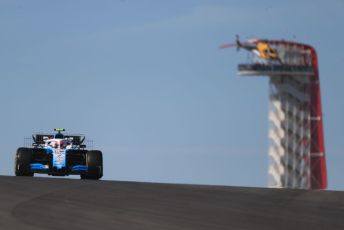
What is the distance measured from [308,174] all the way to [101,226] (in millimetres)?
124801

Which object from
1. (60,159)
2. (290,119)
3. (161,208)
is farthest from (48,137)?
(290,119)

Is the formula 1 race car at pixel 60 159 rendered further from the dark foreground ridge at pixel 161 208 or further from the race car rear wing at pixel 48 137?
the dark foreground ridge at pixel 161 208

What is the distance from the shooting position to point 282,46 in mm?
138750

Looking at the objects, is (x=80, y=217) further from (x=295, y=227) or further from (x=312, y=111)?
(x=312, y=111)

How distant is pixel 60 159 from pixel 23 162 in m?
1.69

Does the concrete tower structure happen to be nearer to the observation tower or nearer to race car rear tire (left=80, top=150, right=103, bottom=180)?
the observation tower

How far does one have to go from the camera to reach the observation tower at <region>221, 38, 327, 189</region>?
137 m

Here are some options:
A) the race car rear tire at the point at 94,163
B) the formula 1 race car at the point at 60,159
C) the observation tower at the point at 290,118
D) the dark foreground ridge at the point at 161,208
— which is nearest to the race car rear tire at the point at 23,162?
the formula 1 race car at the point at 60,159

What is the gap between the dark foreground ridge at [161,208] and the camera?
1594 cm

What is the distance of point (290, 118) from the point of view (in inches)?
5472

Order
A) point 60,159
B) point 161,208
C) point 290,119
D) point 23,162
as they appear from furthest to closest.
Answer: point 290,119 < point 60,159 < point 23,162 < point 161,208

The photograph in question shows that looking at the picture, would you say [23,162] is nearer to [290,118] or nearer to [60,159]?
[60,159]

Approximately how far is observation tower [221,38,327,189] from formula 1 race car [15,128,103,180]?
3908 inches

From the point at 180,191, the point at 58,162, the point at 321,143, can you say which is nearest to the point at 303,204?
the point at 180,191
